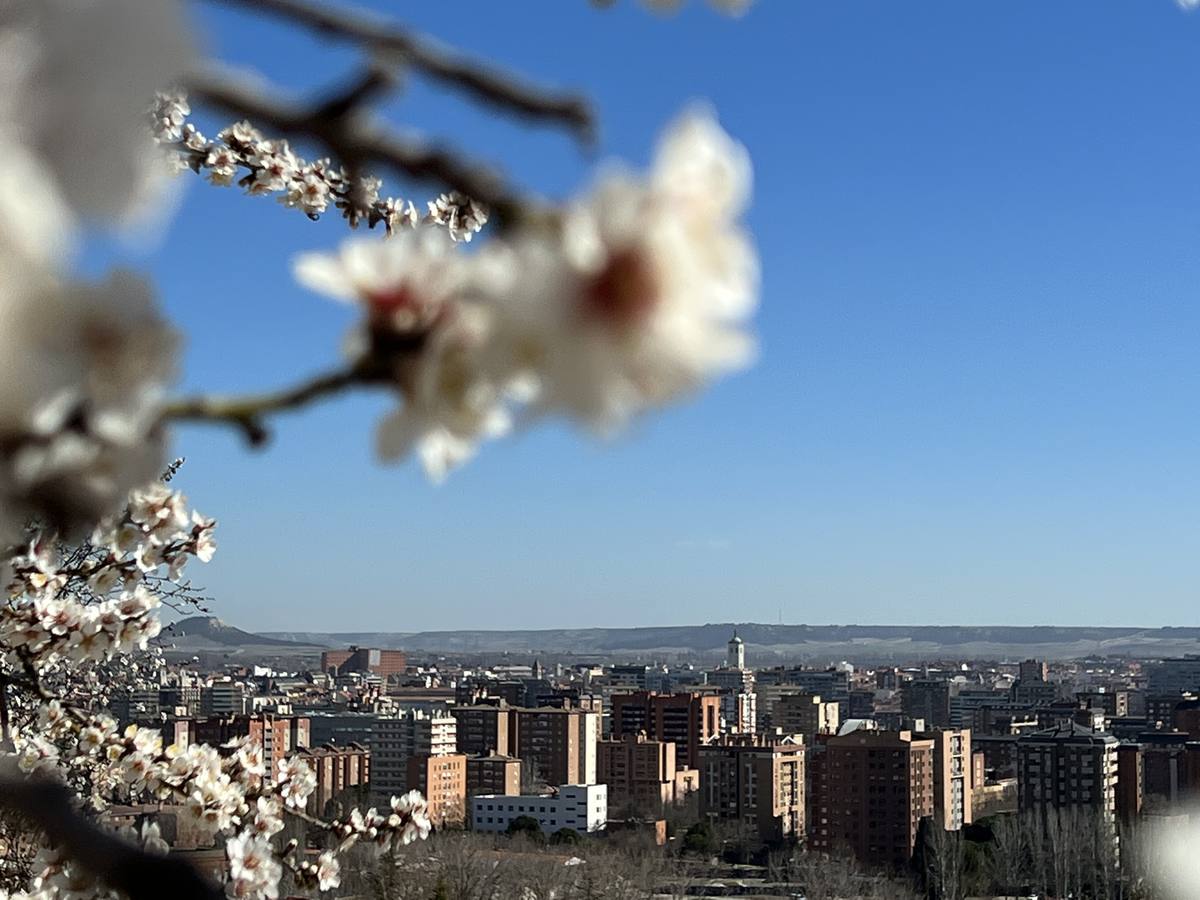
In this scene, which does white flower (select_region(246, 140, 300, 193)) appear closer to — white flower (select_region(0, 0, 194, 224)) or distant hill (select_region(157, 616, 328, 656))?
white flower (select_region(0, 0, 194, 224))

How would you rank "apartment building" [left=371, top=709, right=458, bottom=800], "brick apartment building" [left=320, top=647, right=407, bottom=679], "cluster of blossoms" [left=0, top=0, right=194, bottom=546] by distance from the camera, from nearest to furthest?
"cluster of blossoms" [left=0, top=0, right=194, bottom=546] < "apartment building" [left=371, top=709, right=458, bottom=800] < "brick apartment building" [left=320, top=647, right=407, bottom=679]

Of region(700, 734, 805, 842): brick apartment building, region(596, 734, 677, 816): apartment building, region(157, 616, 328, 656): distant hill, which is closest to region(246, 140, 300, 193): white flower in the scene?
region(700, 734, 805, 842): brick apartment building

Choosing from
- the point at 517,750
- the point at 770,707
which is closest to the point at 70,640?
the point at 517,750

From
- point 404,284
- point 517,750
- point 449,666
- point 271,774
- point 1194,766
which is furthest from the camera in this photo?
point 449,666

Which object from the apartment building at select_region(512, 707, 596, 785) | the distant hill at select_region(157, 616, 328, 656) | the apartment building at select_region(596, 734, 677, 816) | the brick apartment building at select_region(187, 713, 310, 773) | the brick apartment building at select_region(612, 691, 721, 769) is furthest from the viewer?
the distant hill at select_region(157, 616, 328, 656)

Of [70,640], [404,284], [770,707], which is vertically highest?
[404,284]

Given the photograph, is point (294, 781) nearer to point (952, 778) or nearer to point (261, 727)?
point (261, 727)

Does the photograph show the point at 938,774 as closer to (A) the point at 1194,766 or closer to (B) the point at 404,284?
(A) the point at 1194,766
